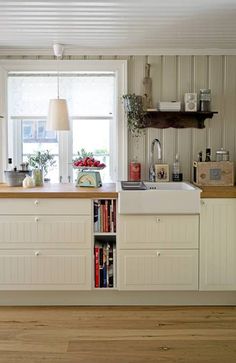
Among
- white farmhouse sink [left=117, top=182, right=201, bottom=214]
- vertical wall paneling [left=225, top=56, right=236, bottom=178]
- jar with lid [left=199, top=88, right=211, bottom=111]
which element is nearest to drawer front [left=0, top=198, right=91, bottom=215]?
white farmhouse sink [left=117, top=182, right=201, bottom=214]

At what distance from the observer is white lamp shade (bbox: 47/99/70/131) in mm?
3938

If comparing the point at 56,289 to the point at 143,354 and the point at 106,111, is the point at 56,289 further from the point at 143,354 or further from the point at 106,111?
the point at 106,111

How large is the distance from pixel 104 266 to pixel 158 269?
427 millimetres

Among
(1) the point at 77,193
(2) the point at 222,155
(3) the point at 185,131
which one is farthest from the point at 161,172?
(1) the point at 77,193

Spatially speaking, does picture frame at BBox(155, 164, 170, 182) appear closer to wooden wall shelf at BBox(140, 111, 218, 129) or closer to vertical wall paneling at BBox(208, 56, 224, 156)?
wooden wall shelf at BBox(140, 111, 218, 129)

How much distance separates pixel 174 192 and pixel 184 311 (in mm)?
945

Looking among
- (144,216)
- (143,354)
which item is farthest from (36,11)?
→ (143,354)

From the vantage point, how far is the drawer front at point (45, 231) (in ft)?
11.7

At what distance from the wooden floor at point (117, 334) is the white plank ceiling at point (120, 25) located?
2.15 m

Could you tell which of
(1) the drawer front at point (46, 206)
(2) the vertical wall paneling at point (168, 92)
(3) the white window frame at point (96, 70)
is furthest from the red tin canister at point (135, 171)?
(1) the drawer front at point (46, 206)

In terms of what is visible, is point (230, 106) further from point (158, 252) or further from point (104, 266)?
point (104, 266)

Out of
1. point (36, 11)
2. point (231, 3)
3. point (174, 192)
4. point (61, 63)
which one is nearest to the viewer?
point (231, 3)

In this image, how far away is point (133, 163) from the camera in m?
4.07

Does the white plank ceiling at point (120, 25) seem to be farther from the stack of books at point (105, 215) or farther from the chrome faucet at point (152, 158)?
the stack of books at point (105, 215)
